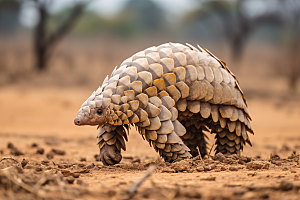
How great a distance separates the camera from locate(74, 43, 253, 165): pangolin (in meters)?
4.03

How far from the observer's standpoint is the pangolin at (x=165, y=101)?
13.2 feet

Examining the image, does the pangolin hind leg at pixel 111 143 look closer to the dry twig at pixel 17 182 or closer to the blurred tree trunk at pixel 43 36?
the dry twig at pixel 17 182

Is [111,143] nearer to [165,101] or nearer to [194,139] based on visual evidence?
[165,101]

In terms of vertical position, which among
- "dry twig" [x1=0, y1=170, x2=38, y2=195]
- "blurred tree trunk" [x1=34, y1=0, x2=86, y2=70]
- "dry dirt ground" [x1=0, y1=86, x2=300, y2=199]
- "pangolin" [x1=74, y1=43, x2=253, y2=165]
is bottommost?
"dry dirt ground" [x1=0, y1=86, x2=300, y2=199]

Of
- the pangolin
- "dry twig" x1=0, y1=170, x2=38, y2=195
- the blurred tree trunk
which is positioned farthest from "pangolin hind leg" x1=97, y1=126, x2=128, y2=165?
the blurred tree trunk

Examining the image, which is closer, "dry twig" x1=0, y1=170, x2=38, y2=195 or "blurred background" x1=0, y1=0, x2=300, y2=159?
"dry twig" x1=0, y1=170, x2=38, y2=195

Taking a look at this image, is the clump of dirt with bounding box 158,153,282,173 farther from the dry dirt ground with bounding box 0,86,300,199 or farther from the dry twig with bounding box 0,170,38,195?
the dry twig with bounding box 0,170,38,195

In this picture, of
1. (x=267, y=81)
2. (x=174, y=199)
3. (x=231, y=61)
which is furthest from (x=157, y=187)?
(x=231, y=61)

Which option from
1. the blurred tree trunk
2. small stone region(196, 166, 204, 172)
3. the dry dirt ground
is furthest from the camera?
the blurred tree trunk

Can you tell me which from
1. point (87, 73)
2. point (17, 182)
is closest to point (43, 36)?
point (87, 73)

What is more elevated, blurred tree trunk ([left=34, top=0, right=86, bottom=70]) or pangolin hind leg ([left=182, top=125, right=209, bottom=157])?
blurred tree trunk ([left=34, top=0, right=86, bottom=70])

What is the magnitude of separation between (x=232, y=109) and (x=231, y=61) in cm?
1924

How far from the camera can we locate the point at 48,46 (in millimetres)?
19641

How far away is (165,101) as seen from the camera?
4.18m
